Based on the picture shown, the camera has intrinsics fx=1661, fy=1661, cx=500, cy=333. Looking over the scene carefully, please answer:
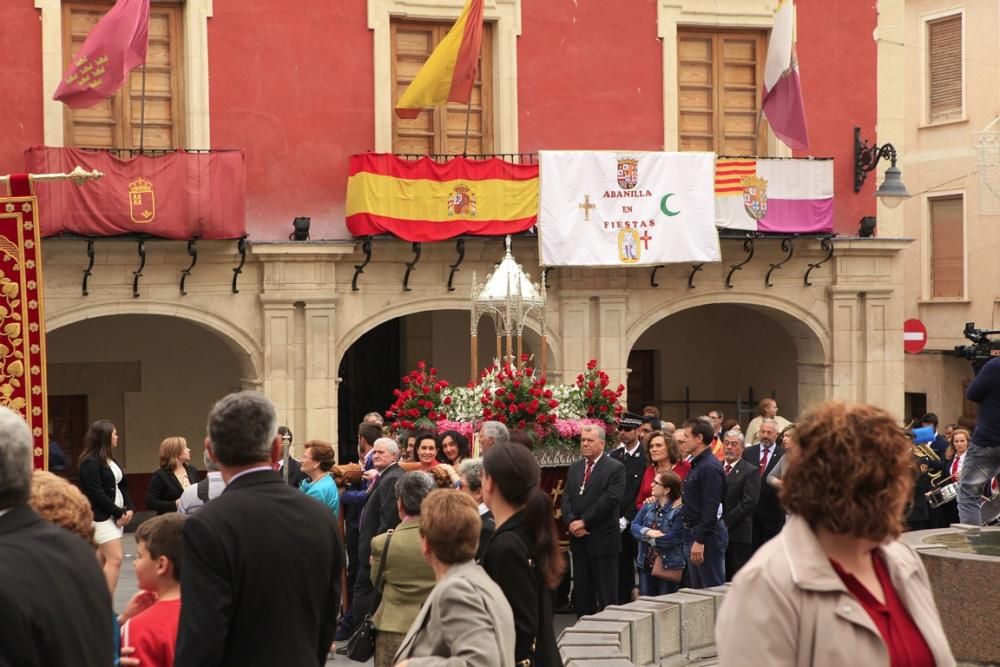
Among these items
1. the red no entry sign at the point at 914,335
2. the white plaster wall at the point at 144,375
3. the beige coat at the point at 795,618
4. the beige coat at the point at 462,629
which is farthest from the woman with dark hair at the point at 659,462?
the red no entry sign at the point at 914,335

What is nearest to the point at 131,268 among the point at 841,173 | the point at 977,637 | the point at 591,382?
the point at 591,382

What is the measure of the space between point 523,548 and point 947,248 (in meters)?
23.9

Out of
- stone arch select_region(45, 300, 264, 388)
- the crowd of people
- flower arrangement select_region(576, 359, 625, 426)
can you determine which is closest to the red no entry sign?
stone arch select_region(45, 300, 264, 388)

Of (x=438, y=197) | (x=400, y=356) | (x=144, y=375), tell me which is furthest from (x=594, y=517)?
(x=400, y=356)

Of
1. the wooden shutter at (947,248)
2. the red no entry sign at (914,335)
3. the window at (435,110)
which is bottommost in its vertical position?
the red no entry sign at (914,335)

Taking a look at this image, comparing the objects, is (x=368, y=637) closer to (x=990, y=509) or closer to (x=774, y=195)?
(x=990, y=509)

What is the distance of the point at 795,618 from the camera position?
3.44 m

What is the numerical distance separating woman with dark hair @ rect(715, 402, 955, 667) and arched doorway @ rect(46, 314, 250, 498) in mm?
19283

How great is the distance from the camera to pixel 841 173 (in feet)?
75.3

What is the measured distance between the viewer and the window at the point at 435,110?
21.1m

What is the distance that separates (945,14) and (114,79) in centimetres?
1625

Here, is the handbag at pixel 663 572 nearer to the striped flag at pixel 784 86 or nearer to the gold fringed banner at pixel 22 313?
the gold fringed banner at pixel 22 313

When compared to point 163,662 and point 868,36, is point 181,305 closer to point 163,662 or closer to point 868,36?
point 868,36

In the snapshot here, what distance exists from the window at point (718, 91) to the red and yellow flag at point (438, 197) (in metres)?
2.78
